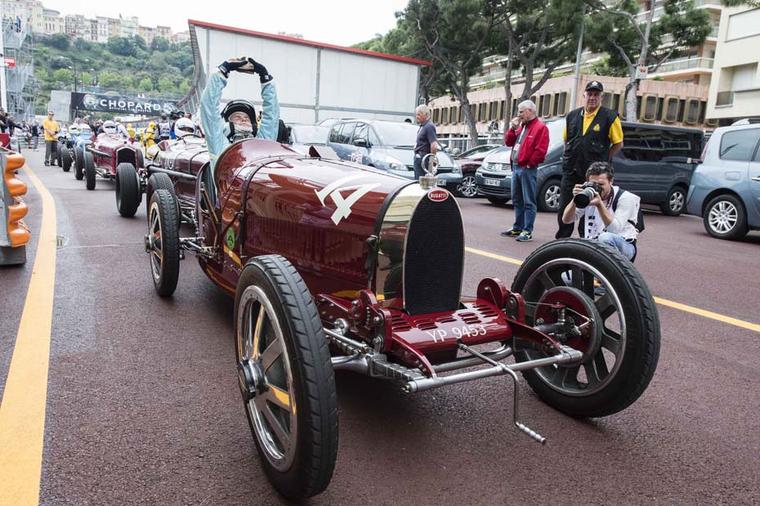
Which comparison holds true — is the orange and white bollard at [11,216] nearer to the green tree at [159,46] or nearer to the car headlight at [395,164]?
the car headlight at [395,164]

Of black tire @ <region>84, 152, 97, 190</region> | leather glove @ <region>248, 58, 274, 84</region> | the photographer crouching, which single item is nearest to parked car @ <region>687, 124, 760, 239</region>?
the photographer crouching

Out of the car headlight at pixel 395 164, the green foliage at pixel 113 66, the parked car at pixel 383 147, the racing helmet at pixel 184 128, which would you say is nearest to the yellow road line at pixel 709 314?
the racing helmet at pixel 184 128

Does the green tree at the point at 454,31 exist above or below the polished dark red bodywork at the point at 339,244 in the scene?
above

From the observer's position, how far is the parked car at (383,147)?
11695 mm

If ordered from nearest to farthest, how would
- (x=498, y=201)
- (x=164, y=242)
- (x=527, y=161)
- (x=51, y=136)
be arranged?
(x=164, y=242) < (x=527, y=161) < (x=498, y=201) < (x=51, y=136)

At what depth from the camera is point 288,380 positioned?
2.03m

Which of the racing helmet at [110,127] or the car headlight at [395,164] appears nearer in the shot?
the car headlight at [395,164]

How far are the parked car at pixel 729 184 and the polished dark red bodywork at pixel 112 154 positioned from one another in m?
9.49

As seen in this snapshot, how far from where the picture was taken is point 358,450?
250 cm

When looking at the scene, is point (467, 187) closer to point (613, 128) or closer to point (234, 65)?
point (613, 128)

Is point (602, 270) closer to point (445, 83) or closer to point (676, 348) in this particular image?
point (676, 348)

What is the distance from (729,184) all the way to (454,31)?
Result: 21.6 meters

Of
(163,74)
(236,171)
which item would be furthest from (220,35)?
(163,74)

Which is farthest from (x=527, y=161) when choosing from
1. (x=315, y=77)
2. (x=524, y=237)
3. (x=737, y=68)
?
(x=737, y=68)
